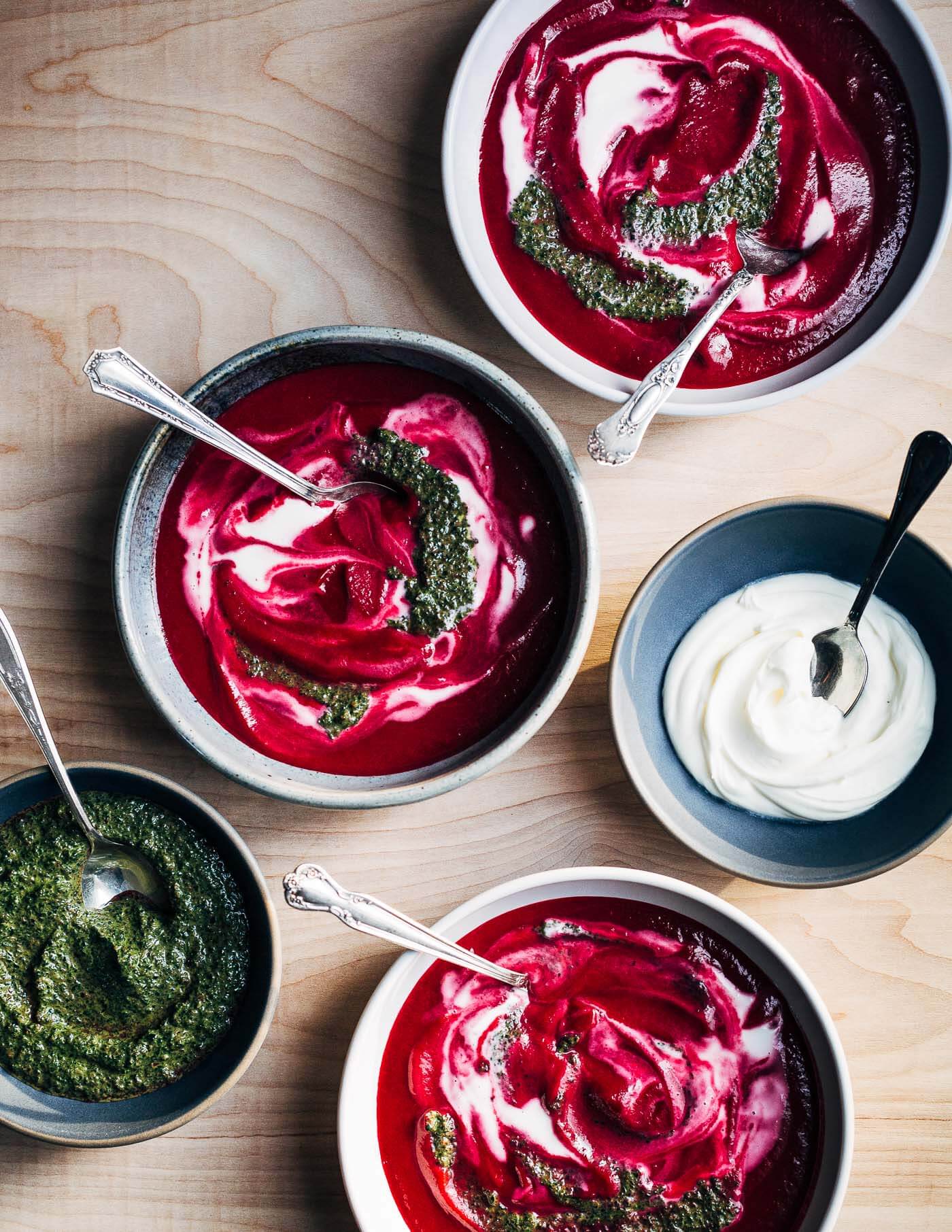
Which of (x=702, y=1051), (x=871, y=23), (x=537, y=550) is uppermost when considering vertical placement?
(x=871, y=23)

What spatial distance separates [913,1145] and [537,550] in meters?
1.37

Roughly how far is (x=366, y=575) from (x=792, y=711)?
795 mm

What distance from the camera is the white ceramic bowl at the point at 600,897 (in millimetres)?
1735

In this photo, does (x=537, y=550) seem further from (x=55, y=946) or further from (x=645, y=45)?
(x=55, y=946)

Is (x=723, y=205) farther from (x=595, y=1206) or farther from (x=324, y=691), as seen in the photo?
(x=595, y=1206)

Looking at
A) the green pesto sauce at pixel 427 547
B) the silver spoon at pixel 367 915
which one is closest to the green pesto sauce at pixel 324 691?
the green pesto sauce at pixel 427 547

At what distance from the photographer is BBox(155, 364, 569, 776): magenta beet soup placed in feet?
5.83

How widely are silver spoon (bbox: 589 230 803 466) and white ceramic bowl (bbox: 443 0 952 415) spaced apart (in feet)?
0.17

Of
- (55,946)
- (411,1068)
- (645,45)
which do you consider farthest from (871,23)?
(55,946)

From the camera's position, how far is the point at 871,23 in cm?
179

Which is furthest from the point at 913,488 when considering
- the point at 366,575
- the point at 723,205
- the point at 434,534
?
the point at 366,575

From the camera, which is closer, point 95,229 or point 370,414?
point 370,414

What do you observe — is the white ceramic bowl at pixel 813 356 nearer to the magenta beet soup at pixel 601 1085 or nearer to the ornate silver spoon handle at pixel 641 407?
the ornate silver spoon handle at pixel 641 407

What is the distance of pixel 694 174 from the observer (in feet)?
5.96
